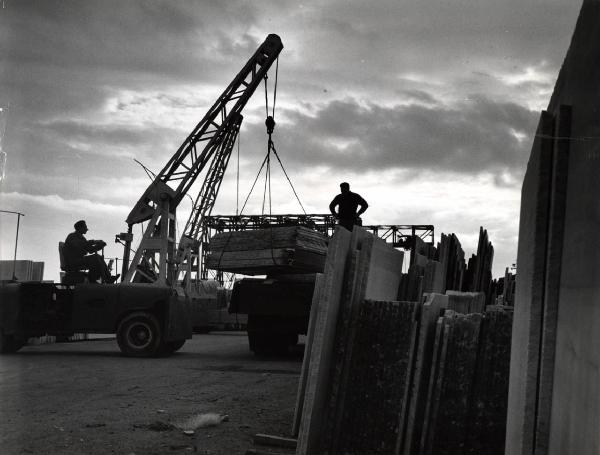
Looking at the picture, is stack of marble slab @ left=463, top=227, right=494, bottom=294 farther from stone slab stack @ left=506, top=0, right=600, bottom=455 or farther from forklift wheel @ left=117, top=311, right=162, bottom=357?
stone slab stack @ left=506, top=0, right=600, bottom=455

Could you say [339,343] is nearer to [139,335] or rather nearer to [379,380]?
[379,380]

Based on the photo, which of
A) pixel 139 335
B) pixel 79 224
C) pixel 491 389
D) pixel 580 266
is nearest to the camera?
pixel 580 266

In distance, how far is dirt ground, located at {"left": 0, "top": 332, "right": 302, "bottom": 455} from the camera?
486 centimetres

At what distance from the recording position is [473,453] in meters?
4.16

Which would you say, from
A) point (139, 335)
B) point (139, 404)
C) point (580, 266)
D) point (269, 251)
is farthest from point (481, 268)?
point (580, 266)

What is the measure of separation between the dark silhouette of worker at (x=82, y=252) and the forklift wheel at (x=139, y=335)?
1180 mm

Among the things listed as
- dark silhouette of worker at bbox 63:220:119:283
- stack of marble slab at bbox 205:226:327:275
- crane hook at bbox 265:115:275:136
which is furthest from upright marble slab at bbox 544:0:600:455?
crane hook at bbox 265:115:275:136

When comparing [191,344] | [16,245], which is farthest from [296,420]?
[16,245]

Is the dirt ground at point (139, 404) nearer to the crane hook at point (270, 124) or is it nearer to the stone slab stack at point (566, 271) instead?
the stone slab stack at point (566, 271)

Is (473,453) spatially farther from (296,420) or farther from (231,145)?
(231,145)

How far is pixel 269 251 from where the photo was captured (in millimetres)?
10828

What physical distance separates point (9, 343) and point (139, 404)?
6910mm

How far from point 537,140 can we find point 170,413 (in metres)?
4.73

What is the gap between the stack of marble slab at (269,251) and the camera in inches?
423
